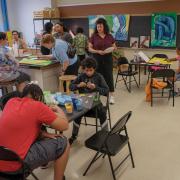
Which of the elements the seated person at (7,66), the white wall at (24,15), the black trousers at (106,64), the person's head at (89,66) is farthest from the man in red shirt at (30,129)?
the white wall at (24,15)

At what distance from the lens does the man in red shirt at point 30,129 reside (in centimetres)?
205

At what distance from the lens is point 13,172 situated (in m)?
2.06

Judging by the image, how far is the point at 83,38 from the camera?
6.57 meters

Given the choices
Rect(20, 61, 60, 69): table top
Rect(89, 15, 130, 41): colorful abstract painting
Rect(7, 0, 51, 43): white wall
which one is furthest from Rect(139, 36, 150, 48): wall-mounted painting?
Rect(7, 0, 51, 43): white wall

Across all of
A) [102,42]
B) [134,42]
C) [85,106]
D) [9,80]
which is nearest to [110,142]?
[85,106]

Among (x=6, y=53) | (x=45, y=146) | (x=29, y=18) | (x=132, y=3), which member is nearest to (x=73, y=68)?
(x=6, y=53)

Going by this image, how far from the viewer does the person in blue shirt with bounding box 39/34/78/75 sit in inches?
171

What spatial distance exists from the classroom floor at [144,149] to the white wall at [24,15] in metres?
5.25

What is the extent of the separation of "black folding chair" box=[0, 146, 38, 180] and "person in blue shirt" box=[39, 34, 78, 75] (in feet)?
8.65

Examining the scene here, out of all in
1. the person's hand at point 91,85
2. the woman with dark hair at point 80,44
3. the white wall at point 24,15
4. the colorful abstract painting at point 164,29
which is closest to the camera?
the person's hand at point 91,85

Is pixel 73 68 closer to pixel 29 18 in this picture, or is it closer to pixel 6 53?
pixel 6 53

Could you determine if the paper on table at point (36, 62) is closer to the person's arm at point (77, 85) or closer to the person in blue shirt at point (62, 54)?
the person in blue shirt at point (62, 54)

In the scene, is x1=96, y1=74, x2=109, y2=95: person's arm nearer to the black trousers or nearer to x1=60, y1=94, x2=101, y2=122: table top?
x1=60, y1=94, x2=101, y2=122: table top

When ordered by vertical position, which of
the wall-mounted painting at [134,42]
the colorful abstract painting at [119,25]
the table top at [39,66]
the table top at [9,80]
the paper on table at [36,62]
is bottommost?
the table top at [9,80]
